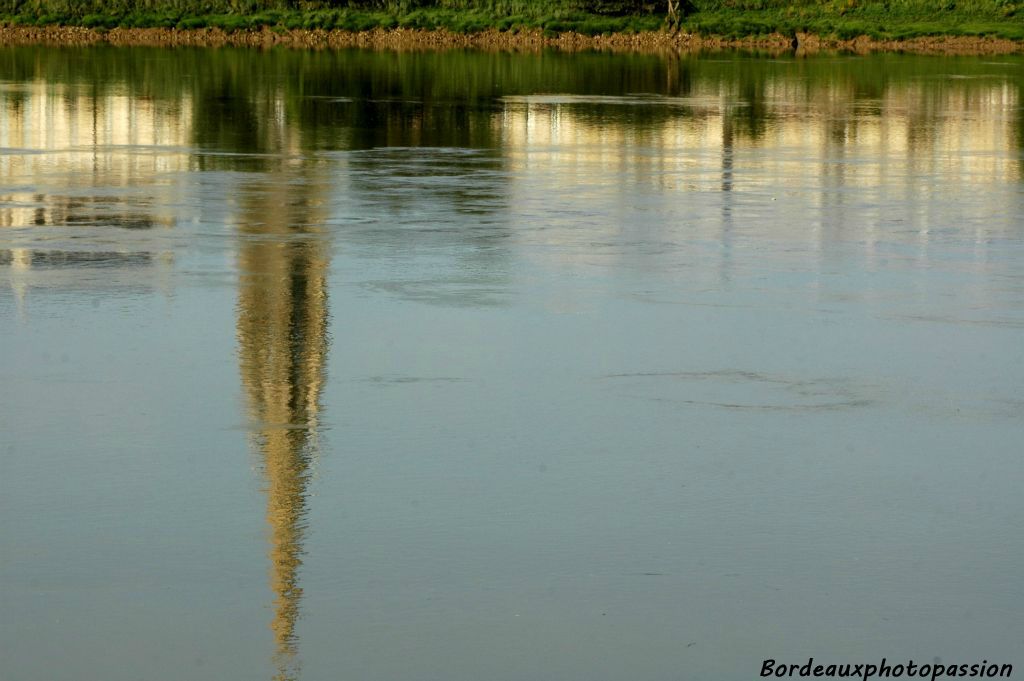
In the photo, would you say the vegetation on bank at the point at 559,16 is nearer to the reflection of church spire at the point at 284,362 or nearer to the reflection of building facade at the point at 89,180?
the reflection of building facade at the point at 89,180

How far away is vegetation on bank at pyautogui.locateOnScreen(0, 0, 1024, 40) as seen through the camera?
2975 inches

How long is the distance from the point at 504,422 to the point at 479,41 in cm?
6436

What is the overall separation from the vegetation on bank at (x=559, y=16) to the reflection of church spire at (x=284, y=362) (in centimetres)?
5998

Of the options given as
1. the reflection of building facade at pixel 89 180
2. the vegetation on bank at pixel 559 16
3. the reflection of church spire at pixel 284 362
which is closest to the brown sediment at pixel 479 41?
the vegetation on bank at pixel 559 16

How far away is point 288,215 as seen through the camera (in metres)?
17.3

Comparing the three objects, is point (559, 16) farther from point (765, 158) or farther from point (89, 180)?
point (89, 180)

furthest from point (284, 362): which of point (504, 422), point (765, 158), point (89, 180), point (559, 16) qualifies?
point (559, 16)

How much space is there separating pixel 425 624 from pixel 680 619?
924 mm

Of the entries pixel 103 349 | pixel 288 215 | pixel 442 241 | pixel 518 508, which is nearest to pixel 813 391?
pixel 518 508

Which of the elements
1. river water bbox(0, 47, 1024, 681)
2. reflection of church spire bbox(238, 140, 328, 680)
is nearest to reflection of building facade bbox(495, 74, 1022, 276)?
river water bbox(0, 47, 1024, 681)

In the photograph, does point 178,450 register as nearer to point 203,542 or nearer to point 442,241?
point 203,542

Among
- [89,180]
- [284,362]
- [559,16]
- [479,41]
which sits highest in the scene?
[559,16]

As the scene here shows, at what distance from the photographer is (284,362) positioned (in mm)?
10766

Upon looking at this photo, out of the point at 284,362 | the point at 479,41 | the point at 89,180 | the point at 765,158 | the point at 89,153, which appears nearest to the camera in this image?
the point at 284,362
